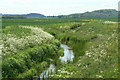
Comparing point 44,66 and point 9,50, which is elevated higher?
point 9,50

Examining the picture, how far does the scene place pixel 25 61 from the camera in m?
23.9

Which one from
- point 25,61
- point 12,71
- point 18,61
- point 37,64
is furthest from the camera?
point 37,64

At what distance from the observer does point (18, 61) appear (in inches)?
865

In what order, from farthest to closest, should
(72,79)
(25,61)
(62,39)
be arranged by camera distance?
(62,39)
(25,61)
(72,79)

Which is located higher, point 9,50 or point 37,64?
point 9,50

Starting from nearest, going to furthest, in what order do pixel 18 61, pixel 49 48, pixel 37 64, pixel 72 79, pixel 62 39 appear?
pixel 72 79 → pixel 18 61 → pixel 37 64 → pixel 49 48 → pixel 62 39

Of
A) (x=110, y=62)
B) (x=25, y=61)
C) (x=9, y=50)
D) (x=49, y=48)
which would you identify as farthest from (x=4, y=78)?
(x=49, y=48)

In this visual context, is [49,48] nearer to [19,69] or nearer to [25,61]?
[25,61]

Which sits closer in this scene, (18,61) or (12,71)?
(12,71)

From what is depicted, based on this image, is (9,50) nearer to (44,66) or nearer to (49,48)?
(44,66)

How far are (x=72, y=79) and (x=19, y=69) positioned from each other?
216 inches

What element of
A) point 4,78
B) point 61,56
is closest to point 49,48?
point 61,56

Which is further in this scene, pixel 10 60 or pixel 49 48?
pixel 49 48

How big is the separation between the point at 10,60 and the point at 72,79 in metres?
5.93
